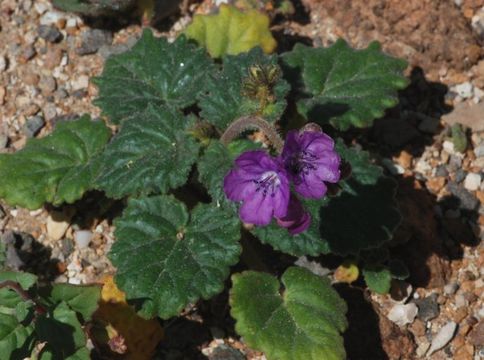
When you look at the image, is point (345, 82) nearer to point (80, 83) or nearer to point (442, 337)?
point (442, 337)

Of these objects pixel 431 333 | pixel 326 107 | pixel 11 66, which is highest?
pixel 326 107

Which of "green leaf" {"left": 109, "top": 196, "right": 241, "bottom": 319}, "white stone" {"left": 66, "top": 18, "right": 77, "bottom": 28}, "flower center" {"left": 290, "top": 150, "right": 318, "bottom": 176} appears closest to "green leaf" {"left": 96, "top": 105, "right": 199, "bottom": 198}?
"green leaf" {"left": 109, "top": 196, "right": 241, "bottom": 319}

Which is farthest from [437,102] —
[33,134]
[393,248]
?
[33,134]

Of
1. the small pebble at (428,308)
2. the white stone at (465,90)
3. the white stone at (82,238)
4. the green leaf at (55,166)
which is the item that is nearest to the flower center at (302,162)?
the green leaf at (55,166)

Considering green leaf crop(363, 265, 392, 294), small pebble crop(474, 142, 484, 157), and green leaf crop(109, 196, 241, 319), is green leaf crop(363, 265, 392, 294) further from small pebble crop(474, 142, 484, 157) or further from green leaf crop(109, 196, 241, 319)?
small pebble crop(474, 142, 484, 157)

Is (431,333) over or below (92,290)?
below

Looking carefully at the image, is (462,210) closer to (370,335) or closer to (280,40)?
(370,335)

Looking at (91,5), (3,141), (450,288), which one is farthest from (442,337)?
(91,5)
